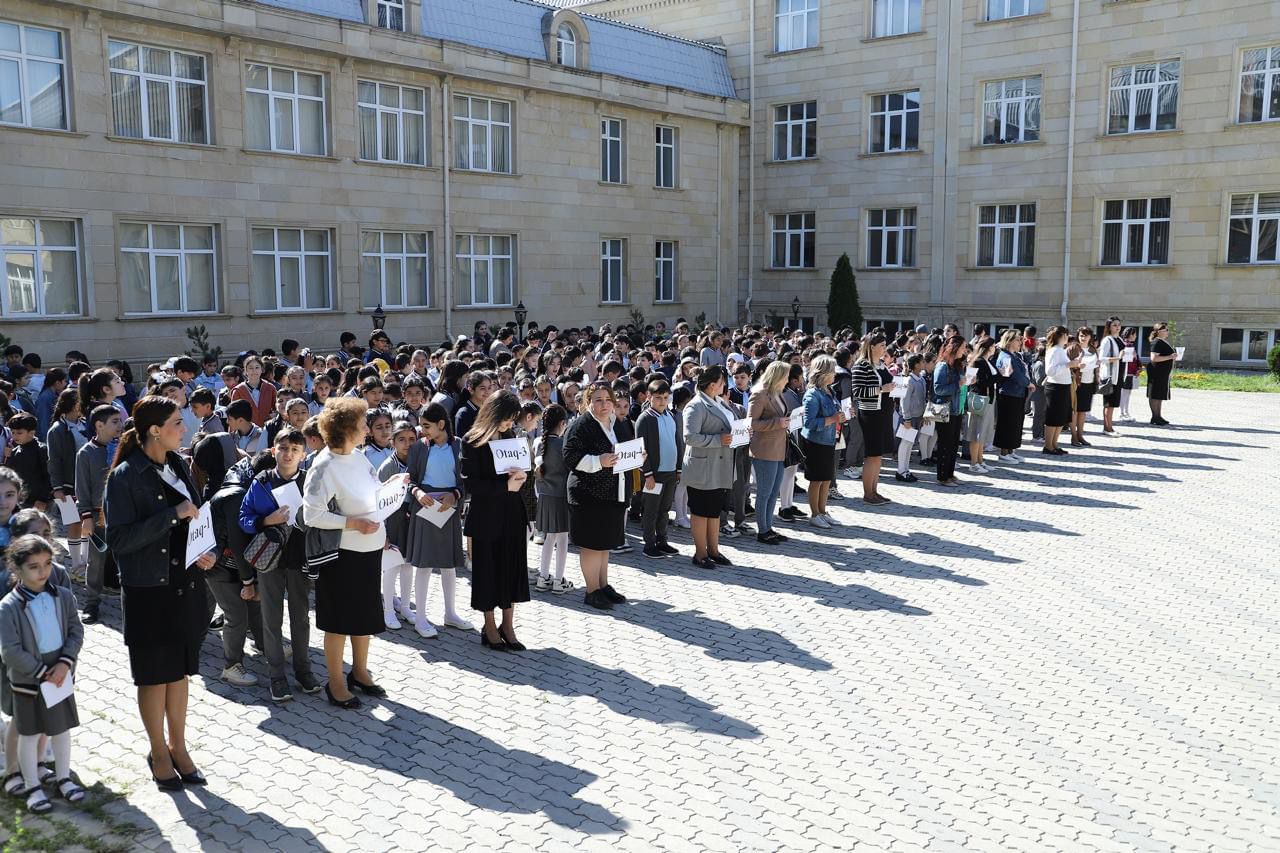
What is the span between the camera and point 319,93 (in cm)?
2516

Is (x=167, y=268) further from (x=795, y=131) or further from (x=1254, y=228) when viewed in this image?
(x=1254, y=228)

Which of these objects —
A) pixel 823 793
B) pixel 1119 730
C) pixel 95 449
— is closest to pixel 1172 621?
pixel 1119 730

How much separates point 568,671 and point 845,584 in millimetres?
3488

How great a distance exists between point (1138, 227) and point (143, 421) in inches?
1231

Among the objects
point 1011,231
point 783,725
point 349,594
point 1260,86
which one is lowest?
point 783,725

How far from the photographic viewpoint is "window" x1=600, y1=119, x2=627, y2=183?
32344mm

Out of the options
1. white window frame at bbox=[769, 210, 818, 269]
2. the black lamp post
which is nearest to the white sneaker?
the black lamp post

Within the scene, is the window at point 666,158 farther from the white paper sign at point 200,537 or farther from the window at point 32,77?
the white paper sign at point 200,537

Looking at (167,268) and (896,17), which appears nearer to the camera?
(167,268)

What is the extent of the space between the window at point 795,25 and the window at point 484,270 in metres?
13.8

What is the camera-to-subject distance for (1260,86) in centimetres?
2900

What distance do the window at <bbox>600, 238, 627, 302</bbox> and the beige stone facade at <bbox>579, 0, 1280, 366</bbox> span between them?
6.69 metres

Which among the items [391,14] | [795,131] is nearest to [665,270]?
[795,131]

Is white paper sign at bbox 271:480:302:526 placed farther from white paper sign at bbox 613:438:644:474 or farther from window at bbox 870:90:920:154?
window at bbox 870:90:920:154
